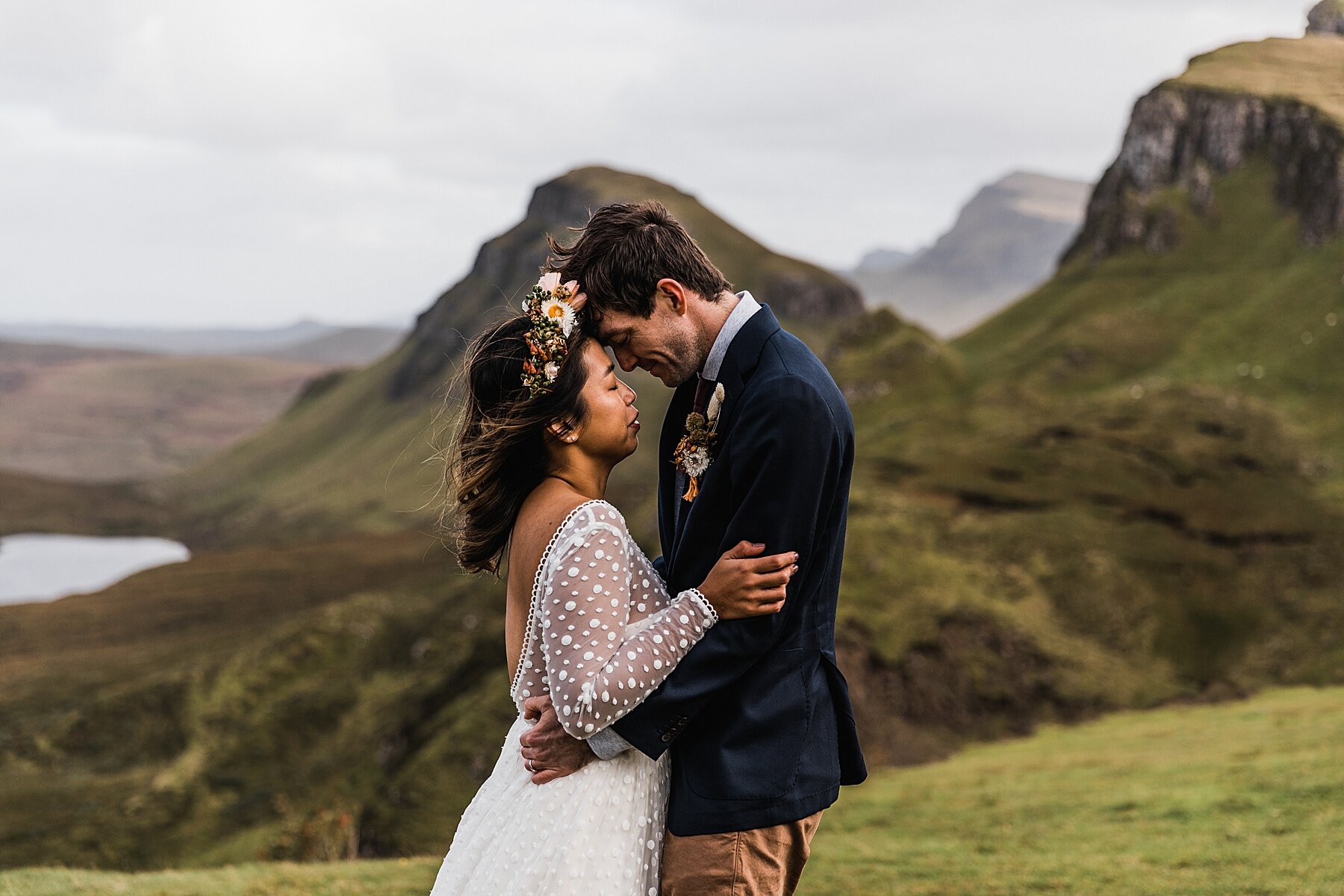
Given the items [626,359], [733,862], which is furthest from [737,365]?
[733,862]

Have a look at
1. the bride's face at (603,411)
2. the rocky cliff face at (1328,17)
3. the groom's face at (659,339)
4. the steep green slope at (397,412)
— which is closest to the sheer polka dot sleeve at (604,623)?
the bride's face at (603,411)

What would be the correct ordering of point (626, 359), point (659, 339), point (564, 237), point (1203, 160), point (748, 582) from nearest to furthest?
point (748, 582) → point (659, 339) → point (626, 359) → point (1203, 160) → point (564, 237)

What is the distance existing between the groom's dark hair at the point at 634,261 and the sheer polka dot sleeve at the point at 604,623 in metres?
0.91

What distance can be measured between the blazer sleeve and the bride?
0.26 ft

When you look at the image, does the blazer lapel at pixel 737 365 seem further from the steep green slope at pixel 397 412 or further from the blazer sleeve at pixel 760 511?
the steep green slope at pixel 397 412

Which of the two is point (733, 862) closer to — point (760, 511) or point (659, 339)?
point (760, 511)

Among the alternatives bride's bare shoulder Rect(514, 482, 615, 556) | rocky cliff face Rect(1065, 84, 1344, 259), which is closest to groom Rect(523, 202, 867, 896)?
bride's bare shoulder Rect(514, 482, 615, 556)

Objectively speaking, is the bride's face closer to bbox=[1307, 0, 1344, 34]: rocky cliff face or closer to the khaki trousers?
the khaki trousers

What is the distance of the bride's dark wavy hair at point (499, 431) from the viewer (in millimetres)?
4652

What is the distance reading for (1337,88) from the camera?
52.1 metres

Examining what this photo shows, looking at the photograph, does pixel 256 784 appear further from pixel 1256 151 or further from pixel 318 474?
pixel 318 474

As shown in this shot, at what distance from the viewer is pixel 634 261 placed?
15.1 feet

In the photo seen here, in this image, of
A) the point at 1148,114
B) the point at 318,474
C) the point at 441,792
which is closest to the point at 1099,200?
the point at 1148,114

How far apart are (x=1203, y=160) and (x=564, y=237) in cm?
9010
